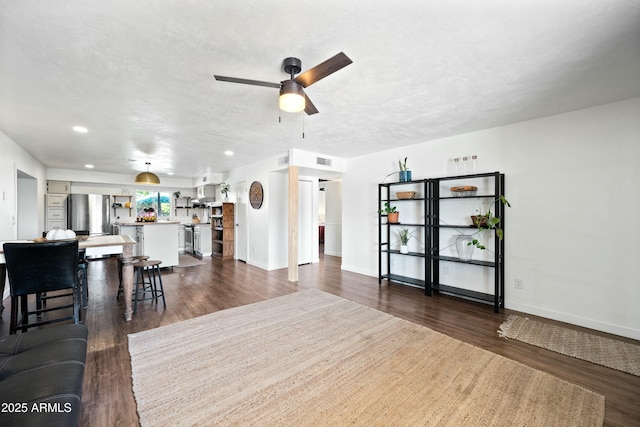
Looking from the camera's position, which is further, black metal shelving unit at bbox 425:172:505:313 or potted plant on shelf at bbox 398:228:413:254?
potted plant on shelf at bbox 398:228:413:254

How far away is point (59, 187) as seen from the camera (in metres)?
7.36

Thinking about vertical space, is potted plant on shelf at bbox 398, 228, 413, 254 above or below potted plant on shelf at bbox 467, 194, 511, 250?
below

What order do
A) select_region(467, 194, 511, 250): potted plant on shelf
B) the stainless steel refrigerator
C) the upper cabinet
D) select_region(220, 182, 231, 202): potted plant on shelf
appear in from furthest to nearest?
select_region(220, 182, 231, 202): potted plant on shelf
the stainless steel refrigerator
the upper cabinet
select_region(467, 194, 511, 250): potted plant on shelf

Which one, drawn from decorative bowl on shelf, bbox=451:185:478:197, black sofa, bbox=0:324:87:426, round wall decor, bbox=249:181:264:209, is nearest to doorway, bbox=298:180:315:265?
round wall decor, bbox=249:181:264:209

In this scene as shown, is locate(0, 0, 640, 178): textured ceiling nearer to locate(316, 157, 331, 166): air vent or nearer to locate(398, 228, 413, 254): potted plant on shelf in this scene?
locate(316, 157, 331, 166): air vent

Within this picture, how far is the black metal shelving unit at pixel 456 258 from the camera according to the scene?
3.53 m

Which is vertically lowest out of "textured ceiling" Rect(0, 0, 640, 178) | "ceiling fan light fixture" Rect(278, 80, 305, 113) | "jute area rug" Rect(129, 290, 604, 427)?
"jute area rug" Rect(129, 290, 604, 427)

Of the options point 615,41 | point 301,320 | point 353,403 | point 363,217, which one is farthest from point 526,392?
point 363,217

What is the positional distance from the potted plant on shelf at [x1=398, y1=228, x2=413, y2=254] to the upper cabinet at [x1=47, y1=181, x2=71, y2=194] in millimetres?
9014

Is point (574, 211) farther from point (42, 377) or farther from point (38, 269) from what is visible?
point (38, 269)

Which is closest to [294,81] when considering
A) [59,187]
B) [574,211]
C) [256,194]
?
[574,211]

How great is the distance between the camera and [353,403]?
177 centimetres

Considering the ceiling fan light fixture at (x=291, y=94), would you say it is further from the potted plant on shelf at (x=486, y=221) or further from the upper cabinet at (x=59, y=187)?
the upper cabinet at (x=59, y=187)

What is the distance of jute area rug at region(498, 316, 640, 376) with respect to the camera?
232 centimetres
